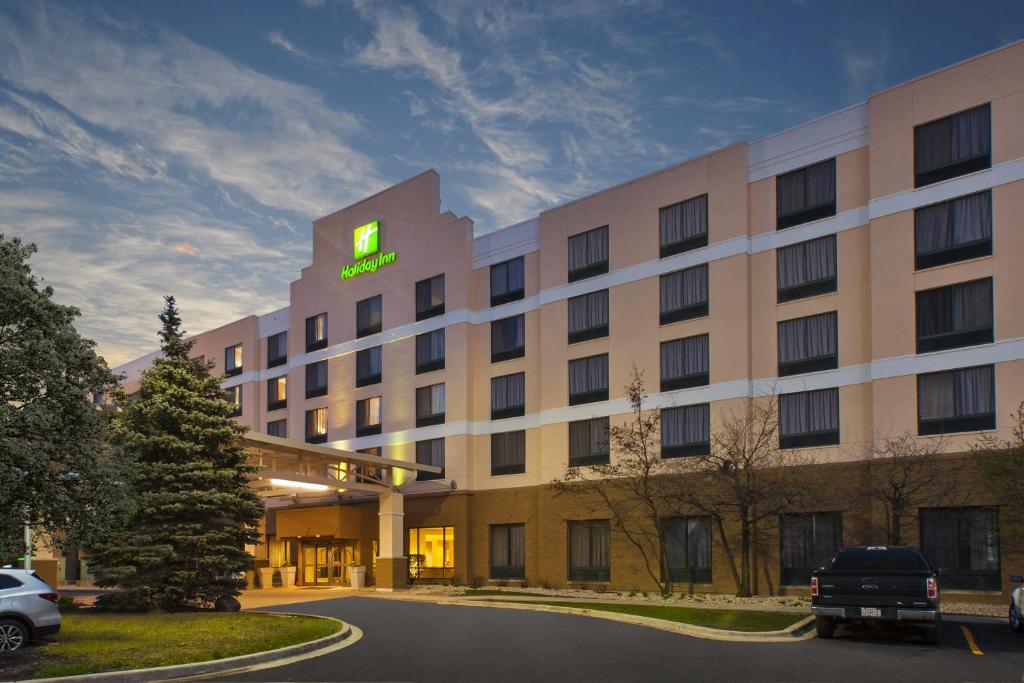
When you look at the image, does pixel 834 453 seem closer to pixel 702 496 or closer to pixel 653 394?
pixel 702 496

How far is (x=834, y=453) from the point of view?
32.7 m

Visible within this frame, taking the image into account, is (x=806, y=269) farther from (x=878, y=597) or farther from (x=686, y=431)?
(x=878, y=597)

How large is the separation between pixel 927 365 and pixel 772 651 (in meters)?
17.2

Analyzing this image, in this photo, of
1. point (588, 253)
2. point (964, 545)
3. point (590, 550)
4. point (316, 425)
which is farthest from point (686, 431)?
point (316, 425)

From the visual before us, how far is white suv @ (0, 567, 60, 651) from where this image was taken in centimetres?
1650

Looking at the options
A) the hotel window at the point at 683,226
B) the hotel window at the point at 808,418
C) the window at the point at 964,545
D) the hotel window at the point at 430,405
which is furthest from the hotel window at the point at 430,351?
the window at the point at 964,545

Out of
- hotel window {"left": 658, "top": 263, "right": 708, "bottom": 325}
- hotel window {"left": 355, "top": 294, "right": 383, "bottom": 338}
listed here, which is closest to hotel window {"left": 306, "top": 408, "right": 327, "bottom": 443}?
hotel window {"left": 355, "top": 294, "right": 383, "bottom": 338}

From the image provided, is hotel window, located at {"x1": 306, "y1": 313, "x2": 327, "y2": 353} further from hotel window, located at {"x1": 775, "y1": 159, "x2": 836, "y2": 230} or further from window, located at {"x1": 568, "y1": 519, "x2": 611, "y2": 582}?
hotel window, located at {"x1": 775, "y1": 159, "x2": 836, "y2": 230}

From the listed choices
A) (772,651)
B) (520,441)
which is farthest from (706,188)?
(772,651)

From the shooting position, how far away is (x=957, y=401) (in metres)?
30.1

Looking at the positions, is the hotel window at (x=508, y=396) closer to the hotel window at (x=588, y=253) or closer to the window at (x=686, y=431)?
the hotel window at (x=588, y=253)

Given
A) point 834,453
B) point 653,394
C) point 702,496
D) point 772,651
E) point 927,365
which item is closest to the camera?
point 772,651

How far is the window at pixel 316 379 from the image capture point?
53281 mm

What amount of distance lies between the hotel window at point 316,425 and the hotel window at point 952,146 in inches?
1330
